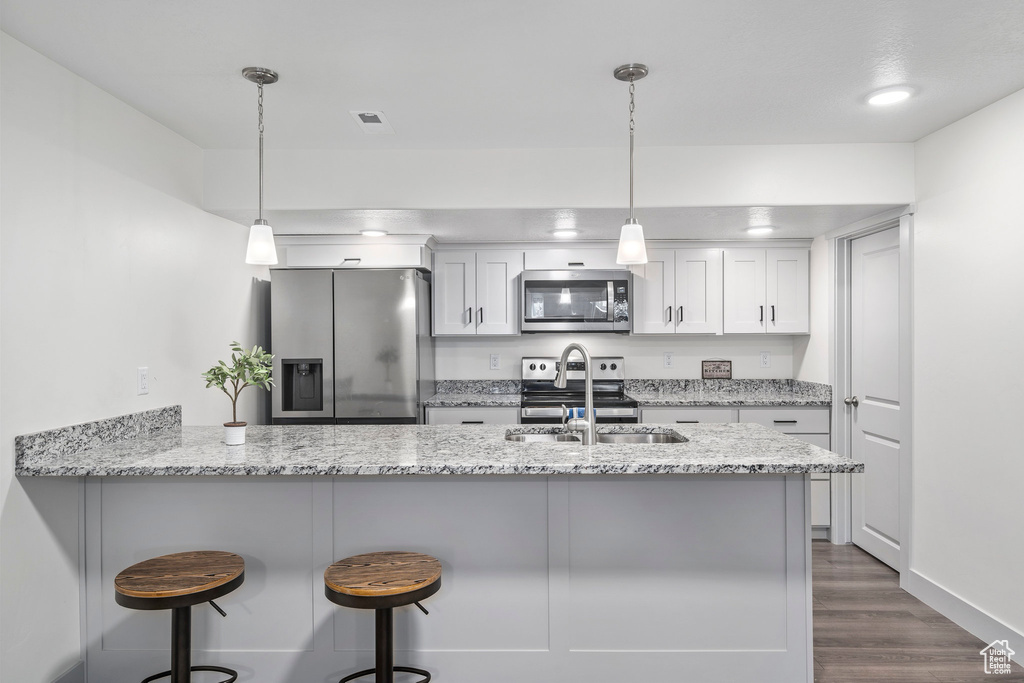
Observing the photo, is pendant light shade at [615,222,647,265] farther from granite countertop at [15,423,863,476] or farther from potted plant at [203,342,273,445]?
potted plant at [203,342,273,445]

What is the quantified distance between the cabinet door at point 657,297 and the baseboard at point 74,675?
346 cm

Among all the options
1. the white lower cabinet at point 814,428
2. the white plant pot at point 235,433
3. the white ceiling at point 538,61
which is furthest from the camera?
the white lower cabinet at point 814,428

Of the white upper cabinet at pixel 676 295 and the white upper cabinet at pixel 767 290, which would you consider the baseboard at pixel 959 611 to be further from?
the white upper cabinet at pixel 676 295

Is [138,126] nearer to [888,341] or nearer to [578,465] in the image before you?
[578,465]

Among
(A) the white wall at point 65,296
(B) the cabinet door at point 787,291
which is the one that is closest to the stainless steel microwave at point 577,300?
(B) the cabinet door at point 787,291

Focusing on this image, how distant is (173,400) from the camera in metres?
2.80

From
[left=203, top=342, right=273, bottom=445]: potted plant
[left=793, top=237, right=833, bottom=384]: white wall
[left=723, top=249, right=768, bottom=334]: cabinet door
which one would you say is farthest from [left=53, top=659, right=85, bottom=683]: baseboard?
[left=793, top=237, right=833, bottom=384]: white wall

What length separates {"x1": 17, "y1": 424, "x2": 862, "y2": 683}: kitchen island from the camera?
2.16 meters

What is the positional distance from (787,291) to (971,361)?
5.57 feet

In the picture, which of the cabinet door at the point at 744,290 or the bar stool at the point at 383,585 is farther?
the cabinet door at the point at 744,290

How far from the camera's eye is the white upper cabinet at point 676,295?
4281 millimetres

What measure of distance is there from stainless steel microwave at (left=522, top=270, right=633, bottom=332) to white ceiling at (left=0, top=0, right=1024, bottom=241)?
4.12ft

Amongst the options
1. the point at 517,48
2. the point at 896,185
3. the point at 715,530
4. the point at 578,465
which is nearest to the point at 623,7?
the point at 517,48

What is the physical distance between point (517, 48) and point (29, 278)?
70.9 inches
